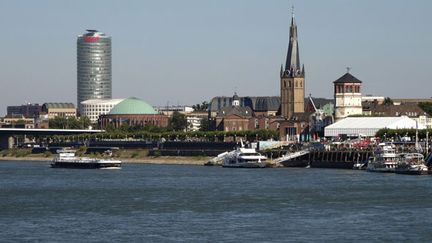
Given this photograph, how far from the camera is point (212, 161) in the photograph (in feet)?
560

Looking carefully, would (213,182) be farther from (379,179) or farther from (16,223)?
(16,223)

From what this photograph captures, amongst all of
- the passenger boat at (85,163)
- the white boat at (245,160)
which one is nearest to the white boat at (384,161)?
the white boat at (245,160)

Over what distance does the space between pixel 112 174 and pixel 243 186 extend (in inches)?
1287

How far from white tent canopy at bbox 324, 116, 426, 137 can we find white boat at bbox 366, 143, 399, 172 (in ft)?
151

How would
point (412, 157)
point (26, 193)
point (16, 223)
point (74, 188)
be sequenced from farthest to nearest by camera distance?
point (412, 157), point (74, 188), point (26, 193), point (16, 223)

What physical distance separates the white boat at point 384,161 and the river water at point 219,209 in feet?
19.2

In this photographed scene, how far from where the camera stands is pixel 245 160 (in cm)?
15538

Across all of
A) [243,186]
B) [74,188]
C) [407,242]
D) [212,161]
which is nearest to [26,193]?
[74,188]

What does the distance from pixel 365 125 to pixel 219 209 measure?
104787 mm

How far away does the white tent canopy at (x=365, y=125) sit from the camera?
183m

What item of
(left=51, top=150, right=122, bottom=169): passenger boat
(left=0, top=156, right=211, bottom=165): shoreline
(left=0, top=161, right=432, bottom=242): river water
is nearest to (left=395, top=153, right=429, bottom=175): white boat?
(left=0, top=161, right=432, bottom=242): river water

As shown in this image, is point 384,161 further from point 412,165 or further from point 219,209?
point 219,209

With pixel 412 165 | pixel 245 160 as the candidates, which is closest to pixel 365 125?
pixel 245 160

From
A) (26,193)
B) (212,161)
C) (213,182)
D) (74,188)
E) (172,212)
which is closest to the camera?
(172,212)
